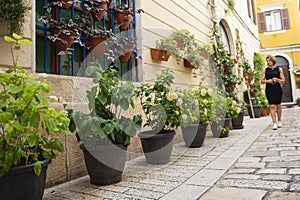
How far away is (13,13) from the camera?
172 cm

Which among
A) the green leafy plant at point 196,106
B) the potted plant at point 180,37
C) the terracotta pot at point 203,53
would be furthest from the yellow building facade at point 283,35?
the green leafy plant at point 196,106

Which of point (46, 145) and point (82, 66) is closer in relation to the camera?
point (46, 145)

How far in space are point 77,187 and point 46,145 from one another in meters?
0.61

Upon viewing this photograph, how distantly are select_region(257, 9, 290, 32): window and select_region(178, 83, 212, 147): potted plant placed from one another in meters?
12.3

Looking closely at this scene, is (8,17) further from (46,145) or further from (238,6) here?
(238,6)

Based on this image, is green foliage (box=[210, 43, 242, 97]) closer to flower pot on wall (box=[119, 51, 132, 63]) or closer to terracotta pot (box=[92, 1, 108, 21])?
flower pot on wall (box=[119, 51, 132, 63])

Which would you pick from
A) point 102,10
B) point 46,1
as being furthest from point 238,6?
point 46,1

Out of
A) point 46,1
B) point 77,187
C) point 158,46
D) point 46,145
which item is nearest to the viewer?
point 46,145

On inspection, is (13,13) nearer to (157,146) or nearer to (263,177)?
(157,146)

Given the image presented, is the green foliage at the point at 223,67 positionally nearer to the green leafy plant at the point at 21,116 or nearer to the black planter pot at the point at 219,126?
the black planter pot at the point at 219,126

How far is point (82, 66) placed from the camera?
2570 mm

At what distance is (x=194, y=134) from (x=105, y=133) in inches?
66.6

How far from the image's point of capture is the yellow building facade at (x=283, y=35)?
12.6 m

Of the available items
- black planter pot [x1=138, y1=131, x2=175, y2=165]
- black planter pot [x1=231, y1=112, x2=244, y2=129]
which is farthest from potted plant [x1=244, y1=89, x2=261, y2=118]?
black planter pot [x1=138, y1=131, x2=175, y2=165]
